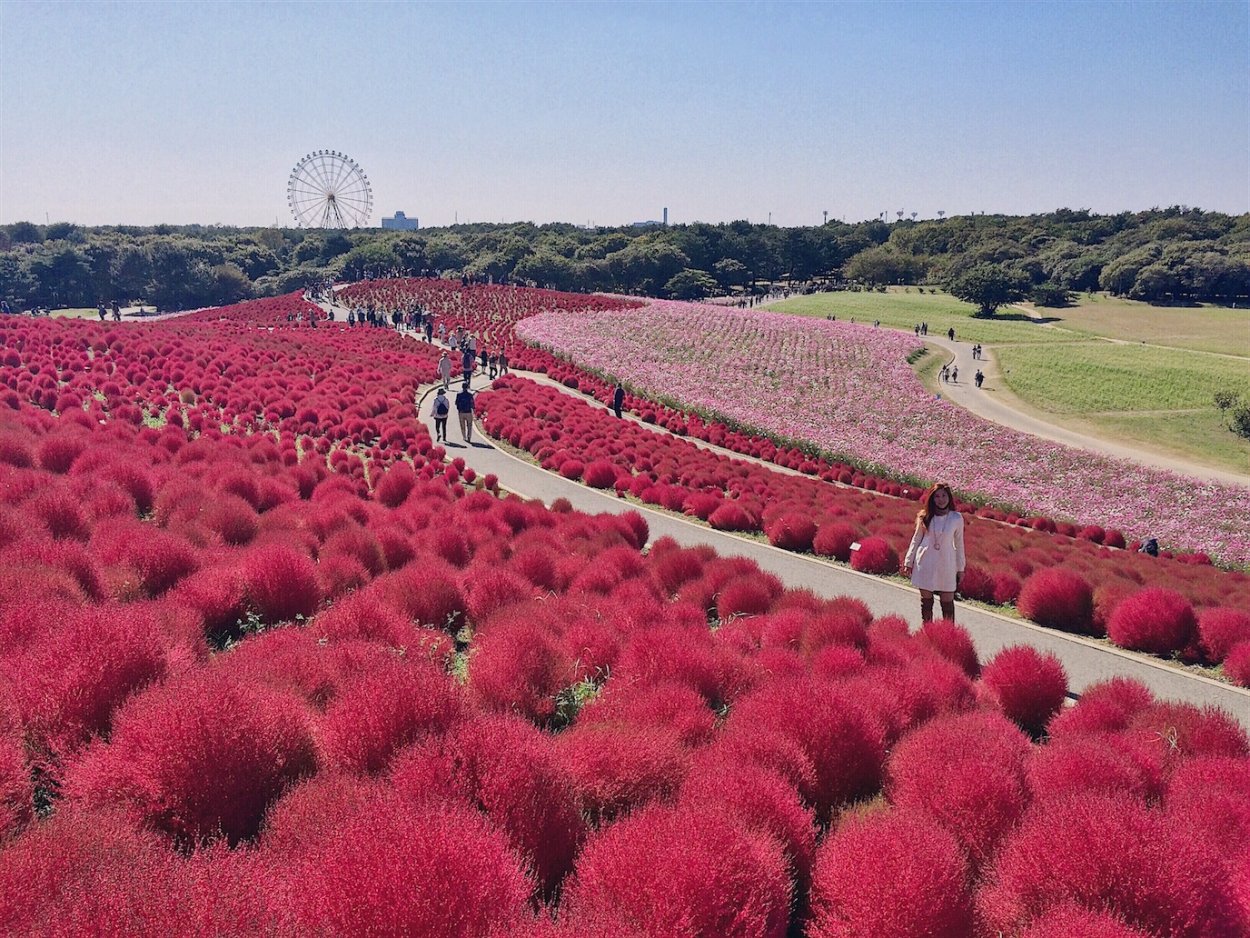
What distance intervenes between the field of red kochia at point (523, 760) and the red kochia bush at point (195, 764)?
15mm

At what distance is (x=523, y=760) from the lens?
161 inches

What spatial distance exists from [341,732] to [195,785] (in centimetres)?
77

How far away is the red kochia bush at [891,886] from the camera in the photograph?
3.55m

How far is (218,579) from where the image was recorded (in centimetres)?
706

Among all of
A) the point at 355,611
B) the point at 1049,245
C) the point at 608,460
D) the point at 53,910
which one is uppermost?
the point at 1049,245

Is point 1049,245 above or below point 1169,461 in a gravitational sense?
Answer: above

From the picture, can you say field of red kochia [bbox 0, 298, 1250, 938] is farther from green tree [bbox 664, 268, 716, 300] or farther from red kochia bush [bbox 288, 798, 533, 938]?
green tree [bbox 664, 268, 716, 300]

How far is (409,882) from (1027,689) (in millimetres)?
6693

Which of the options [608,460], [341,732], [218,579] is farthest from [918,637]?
[608,460]

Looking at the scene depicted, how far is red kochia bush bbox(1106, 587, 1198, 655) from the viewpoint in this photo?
10.5m

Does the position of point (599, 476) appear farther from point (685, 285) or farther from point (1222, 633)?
point (685, 285)

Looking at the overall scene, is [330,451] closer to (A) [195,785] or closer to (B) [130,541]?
(B) [130,541]

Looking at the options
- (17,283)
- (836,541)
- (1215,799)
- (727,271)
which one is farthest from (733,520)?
(727,271)

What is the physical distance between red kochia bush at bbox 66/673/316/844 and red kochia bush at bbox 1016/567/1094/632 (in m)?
10.9
